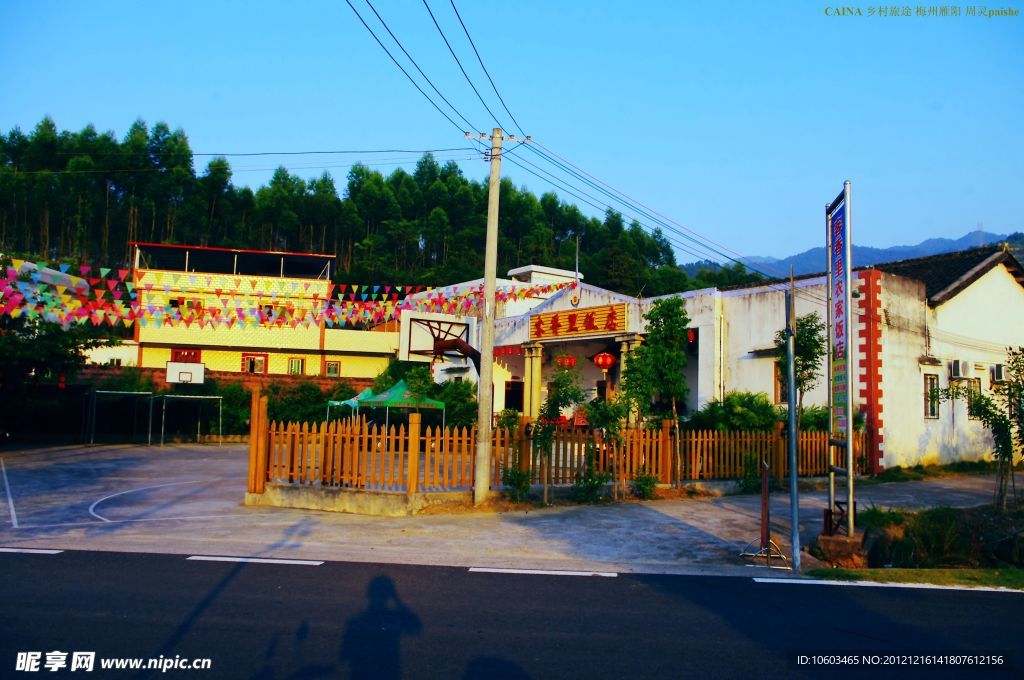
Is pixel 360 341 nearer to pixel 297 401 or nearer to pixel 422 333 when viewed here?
pixel 297 401

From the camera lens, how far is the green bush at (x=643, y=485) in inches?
574

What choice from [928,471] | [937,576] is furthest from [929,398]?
[937,576]

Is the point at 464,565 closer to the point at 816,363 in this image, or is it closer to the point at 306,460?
the point at 306,460

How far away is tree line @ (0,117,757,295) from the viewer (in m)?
56.1

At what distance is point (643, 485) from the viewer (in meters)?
14.6

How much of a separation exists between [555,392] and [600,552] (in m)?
6.20

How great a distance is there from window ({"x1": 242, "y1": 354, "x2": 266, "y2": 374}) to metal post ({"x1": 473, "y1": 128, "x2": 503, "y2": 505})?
3514cm

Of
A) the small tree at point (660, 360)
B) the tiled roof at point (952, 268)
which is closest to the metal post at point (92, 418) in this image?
the small tree at point (660, 360)

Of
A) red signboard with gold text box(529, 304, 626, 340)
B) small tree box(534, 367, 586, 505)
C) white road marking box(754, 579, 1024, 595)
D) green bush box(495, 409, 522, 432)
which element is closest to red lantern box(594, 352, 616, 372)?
red signboard with gold text box(529, 304, 626, 340)

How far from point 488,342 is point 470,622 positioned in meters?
7.67

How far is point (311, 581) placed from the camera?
309 inches

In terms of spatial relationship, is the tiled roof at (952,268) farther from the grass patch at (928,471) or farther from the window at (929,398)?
the grass patch at (928,471)

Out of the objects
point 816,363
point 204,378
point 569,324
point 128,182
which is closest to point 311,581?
point 816,363

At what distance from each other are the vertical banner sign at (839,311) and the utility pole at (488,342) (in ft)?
18.0
